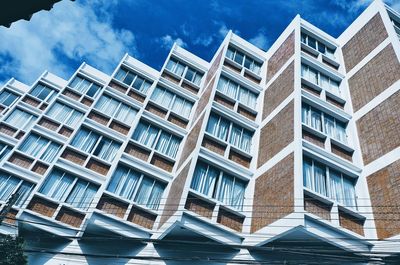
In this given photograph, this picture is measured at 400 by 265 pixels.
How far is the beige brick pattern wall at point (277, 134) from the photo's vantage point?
40.6 feet

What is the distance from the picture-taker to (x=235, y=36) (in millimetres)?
19547

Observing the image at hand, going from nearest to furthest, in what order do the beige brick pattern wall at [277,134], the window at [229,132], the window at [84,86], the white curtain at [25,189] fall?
the beige brick pattern wall at [277,134]
the window at [229,132]
the white curtain at [25,189]
the window at [84,86]

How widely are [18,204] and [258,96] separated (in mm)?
13010

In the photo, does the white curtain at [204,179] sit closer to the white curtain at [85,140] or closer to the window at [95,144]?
the window at [95,144]

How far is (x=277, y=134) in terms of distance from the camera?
1309 cm

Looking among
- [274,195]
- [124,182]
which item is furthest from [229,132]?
[124,182]

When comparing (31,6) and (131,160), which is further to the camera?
(131,160)

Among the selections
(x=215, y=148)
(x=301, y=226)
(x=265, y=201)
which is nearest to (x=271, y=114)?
(x=215, y=148)

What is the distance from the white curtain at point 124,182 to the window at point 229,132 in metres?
3.86

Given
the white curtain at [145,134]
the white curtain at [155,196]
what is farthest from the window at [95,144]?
the white curtain at [155,196]

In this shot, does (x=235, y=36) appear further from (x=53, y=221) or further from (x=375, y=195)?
(x=53, y=221)

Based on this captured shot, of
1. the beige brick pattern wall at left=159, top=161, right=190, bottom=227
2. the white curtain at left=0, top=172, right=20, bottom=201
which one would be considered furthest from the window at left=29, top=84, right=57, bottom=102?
the beige brick pattern wall at left=159, top=161, right=190, bottom=227

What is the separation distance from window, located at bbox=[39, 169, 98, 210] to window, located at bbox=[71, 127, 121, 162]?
164 centimetres

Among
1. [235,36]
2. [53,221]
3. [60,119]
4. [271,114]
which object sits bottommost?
[53,221]
